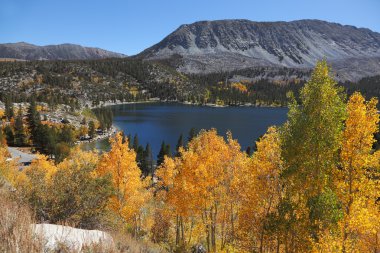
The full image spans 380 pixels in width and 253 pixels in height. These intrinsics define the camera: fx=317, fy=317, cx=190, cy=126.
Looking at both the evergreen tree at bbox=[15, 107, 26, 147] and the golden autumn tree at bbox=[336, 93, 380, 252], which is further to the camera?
the evergreen tree at bbox=[15, 107, 26, 147]

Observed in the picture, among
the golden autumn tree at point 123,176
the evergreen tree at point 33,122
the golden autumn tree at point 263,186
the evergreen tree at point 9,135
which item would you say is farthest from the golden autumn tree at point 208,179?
the evergreen tree at point 9,135

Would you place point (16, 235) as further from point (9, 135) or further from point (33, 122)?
point (9, 135)

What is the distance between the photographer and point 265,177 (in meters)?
19.5

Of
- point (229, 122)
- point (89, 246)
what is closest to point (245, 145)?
point (229, 122)

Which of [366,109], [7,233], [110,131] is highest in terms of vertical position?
[366,109]

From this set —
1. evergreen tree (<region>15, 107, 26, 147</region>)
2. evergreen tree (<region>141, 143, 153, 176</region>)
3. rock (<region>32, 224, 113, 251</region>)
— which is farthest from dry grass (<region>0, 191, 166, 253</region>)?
evergreen tree (<region>15, 107, 26, 147</region>)

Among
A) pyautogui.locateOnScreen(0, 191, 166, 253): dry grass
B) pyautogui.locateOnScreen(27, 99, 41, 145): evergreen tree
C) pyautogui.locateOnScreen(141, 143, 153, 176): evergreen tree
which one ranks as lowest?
pyautogui.locateOnScreen(141, 143, 153, 176): evergreen tree

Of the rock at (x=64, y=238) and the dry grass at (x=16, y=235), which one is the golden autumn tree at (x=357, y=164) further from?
the dry grass at (x=16, y=235)

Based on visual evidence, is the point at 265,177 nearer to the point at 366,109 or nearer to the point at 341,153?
the point at 341,153

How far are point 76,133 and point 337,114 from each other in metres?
123

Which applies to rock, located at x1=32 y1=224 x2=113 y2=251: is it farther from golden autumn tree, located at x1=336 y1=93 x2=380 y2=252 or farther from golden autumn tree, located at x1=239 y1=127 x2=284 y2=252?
golden autumn tree, located at x1=336 y1=93 x2=380 y2=252

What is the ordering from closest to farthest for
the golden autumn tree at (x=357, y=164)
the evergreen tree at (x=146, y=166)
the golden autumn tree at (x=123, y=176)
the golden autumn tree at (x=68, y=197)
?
1. the golden autumn tree at (x=357, y=164)
2. the golden autumn tree at (x=68, y=197)
3. the golden autumn tree at (x=123, y=176)
4. the evergreen tree at (x=146, y=166)

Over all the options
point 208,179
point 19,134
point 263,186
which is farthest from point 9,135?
point 263,186

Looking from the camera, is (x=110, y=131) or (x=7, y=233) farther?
(x=110, y=131)
